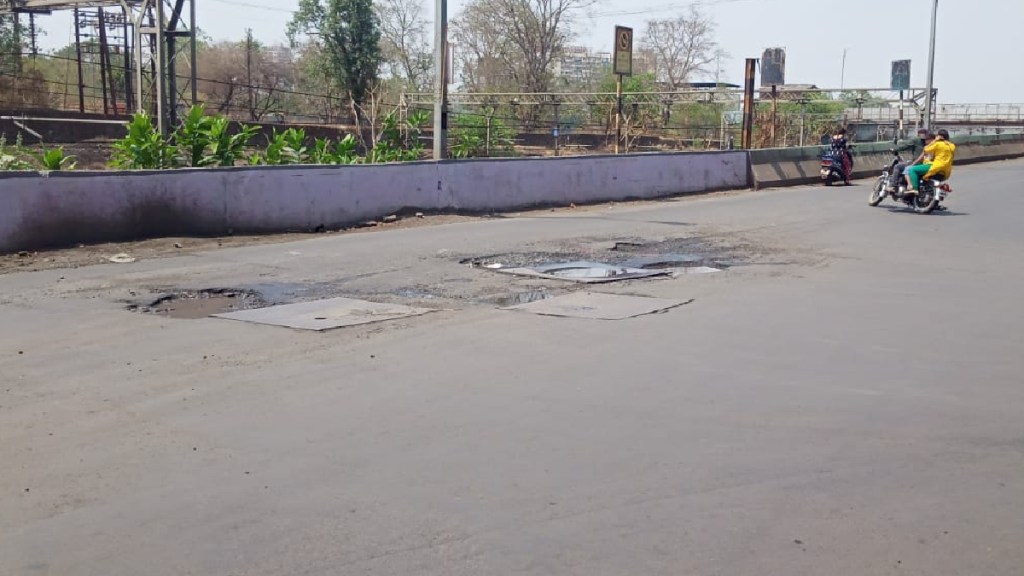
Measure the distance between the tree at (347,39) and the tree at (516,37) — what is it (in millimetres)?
19261

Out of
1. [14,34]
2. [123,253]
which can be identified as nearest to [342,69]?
[14,34]

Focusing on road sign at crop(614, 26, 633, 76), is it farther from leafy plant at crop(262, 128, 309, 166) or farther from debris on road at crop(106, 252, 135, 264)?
debris on road at crop(106, 252, 135, 264)

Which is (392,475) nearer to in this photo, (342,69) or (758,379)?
(758,379)

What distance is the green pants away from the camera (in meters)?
20.9

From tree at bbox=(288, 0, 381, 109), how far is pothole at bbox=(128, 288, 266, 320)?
4758cm

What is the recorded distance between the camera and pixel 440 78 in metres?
21.4

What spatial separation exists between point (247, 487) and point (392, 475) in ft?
2.49

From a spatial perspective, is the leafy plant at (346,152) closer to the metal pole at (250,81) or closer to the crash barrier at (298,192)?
the crash barrier at (298,192)

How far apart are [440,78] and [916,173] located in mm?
9910

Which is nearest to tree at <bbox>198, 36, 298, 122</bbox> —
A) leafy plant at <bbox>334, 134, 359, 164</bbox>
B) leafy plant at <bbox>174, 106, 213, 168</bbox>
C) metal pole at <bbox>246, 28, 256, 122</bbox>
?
metal pole at <bbox>246, 28, 256, 122</bbox>

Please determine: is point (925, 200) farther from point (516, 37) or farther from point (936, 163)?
point (516, 37)

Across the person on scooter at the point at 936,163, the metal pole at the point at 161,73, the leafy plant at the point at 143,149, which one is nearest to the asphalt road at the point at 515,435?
the leafy plant at the point at 143,149

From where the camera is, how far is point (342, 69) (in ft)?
192

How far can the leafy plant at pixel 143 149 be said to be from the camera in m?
19.3
